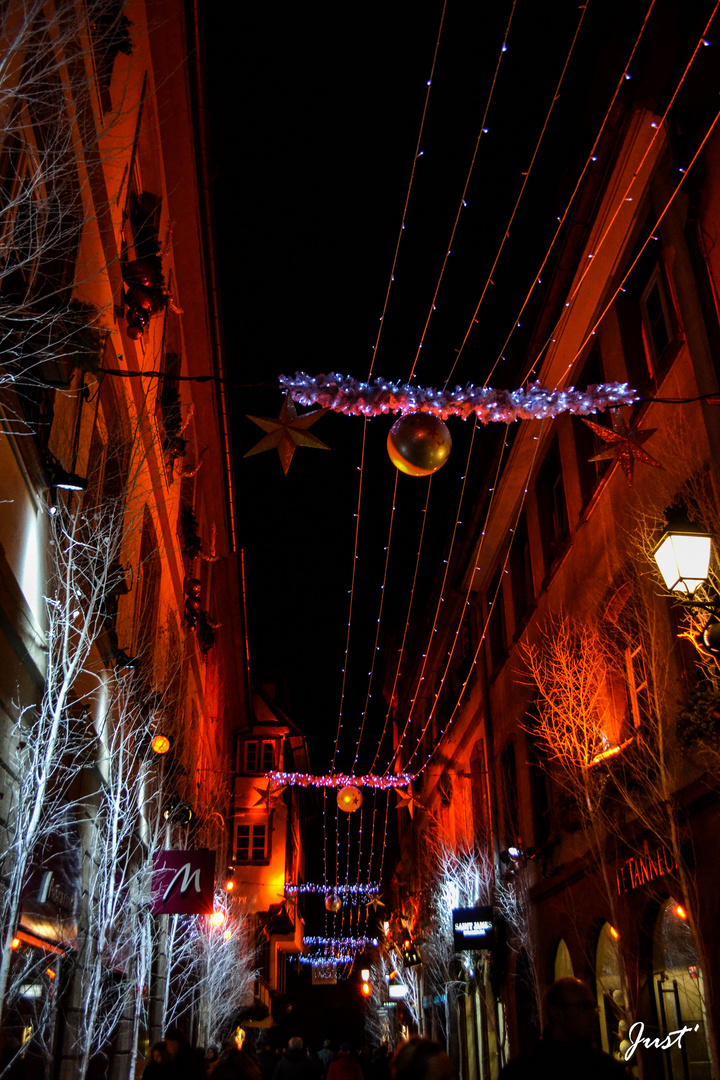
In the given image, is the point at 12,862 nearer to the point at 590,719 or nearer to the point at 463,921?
the point at 590,719

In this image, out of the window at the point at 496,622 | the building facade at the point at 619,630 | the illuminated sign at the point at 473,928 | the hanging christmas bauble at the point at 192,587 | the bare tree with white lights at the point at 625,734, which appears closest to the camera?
the building facade at the point at 619,630

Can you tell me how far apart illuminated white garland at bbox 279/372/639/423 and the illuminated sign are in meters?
15.4

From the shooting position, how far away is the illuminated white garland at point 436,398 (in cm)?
1018

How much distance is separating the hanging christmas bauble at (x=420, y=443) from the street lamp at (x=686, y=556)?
2.35m

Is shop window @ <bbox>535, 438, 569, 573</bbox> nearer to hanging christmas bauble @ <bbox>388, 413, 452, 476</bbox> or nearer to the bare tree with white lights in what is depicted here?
the bare tree with white lights

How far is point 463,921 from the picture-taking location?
868 inches

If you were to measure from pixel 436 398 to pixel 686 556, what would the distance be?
3234 millimetres

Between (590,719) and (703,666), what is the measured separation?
12.7ft

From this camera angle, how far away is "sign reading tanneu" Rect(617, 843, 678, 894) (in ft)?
39.8

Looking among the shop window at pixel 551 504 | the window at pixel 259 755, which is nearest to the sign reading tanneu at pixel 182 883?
the shop window at pixel 551 504

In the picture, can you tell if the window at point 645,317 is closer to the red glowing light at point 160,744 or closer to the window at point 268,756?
the red glowing light at point 160,744

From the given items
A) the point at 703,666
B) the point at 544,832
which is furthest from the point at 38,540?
the point at 544,832

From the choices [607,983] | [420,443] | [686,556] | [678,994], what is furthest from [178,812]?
[686,556]

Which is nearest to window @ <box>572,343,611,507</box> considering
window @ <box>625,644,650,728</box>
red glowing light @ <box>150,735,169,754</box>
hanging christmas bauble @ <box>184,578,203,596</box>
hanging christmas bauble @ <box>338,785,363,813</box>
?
window @ <box>625,644,650,728</box>
